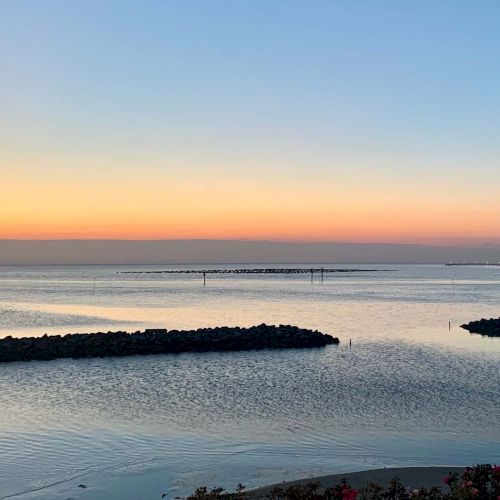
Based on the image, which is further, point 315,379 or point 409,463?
point 315,379

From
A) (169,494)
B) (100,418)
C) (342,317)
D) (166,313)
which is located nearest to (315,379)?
(100,418)

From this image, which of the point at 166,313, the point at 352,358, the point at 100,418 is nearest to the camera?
the point at 100,418

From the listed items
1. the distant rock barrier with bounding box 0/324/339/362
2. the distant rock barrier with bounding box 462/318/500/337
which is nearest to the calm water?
the distant rock barrier with bounding box 0/324/339/362

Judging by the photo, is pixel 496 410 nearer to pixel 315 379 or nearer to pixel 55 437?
pixel 315 379

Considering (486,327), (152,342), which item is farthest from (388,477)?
(486,327)

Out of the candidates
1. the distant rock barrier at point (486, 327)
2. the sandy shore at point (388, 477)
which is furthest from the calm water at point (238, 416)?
the distant rock barrier at point (486, 327)

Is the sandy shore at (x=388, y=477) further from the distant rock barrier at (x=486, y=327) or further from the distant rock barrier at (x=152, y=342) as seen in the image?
the distant rock barrier at (x=486, y=327)

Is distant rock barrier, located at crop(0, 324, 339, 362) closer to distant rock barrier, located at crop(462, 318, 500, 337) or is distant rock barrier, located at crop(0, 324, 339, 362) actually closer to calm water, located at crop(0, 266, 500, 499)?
calm water, located at crop(0, 266, 500, 499)
